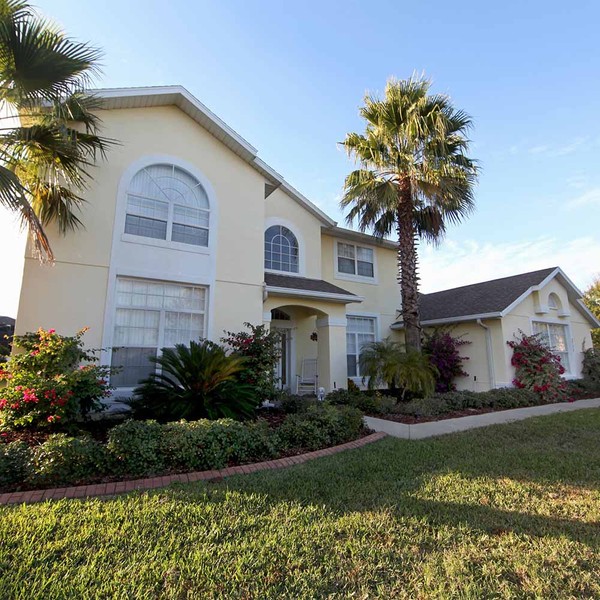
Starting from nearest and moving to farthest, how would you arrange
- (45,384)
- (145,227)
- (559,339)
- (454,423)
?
(45,384) < (454,423) < (145,227) < (559,339)

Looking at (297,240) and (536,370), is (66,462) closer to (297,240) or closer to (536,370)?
(297,240)

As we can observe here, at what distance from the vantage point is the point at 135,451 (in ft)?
16.4

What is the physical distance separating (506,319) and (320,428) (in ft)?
33.8

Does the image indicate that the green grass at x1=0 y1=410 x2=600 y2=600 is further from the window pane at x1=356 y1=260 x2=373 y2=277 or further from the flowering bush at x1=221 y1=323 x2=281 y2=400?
the window pane at x1=356 y1=260 x2=373 y2=277

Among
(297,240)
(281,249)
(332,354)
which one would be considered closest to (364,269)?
(297,240)

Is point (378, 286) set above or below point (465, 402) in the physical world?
above

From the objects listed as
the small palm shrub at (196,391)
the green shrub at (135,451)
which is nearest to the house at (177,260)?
the small palm shrub at (196,391)

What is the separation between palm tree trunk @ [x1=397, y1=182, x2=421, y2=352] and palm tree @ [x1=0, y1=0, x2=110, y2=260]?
945cm

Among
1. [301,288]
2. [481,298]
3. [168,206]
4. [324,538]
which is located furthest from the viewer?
[481,298]

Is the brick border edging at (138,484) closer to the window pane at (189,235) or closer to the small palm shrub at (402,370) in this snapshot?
the small palm shrub at (402,370)

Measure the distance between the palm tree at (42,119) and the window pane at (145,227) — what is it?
3.71 feet

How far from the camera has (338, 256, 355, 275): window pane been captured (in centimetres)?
1528

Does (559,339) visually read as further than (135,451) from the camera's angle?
Yes

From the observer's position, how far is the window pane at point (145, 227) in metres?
8.92
